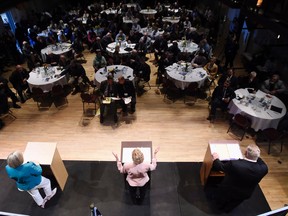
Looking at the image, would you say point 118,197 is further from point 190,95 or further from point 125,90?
point 190,95

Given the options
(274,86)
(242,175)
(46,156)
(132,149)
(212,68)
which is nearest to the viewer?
(242,175)

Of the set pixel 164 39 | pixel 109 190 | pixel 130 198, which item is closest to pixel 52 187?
pixel 109 190

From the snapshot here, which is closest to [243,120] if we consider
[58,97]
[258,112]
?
[258,112]

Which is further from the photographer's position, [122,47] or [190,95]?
[122,47]

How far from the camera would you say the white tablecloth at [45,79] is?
23.0 ft

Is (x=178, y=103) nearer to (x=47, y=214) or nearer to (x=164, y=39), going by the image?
(x=164, y=39)

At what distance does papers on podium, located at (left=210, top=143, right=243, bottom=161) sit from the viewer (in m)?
4.05

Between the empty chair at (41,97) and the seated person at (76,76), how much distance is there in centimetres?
88

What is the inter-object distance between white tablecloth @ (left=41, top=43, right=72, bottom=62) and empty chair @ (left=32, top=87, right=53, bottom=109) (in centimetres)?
230

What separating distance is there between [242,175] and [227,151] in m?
0.94

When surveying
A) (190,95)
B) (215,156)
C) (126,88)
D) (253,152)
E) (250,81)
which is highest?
(253,152)

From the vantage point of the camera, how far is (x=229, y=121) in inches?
267

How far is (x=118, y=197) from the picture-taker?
14.7ft

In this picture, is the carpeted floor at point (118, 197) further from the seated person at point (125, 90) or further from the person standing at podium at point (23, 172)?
the seated person at point (125, 90)
